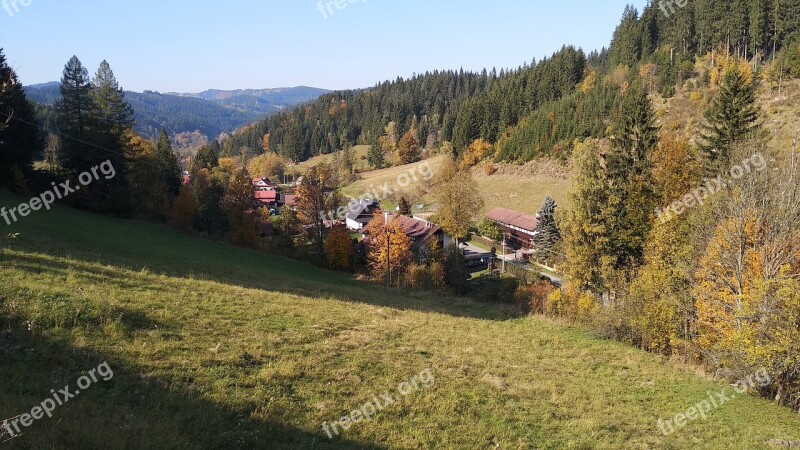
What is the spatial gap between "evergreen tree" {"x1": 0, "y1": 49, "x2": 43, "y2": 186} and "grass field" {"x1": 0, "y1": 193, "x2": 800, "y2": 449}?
2599 centimetres

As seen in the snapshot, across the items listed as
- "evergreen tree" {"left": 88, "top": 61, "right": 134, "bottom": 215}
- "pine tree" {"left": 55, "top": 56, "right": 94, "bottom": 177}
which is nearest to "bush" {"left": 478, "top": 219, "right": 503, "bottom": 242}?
"evergreen tree" {"left": 88, "top": 61, "right": 134, "bottom": 215}

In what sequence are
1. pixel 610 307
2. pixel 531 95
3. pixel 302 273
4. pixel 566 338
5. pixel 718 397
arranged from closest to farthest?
pixel 718 397
pixel 566 338
pixel 610 307
pixel 302 273
pixel 531 95

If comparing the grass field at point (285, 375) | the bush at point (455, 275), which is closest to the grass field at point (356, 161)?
the bush at point (455, 275)

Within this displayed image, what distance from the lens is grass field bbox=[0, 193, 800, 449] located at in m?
8.72

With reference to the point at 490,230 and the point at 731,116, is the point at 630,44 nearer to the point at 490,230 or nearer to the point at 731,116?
the point at 490,230

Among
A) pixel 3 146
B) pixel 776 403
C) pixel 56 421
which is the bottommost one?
pixel 776 403

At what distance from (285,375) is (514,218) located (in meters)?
56.3

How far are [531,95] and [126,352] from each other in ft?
375

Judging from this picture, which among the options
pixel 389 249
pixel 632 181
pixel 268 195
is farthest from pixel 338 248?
pixel 268 195

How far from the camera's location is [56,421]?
766cm

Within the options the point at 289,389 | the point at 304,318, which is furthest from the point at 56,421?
the point at 304,318

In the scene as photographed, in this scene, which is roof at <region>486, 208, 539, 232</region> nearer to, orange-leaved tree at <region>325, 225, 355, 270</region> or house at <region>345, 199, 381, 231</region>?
house at <region>345, 199, 381, 231</region>

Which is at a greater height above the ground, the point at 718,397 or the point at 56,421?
the point at 56,421

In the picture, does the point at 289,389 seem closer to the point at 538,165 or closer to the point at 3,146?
the point at 3,146
